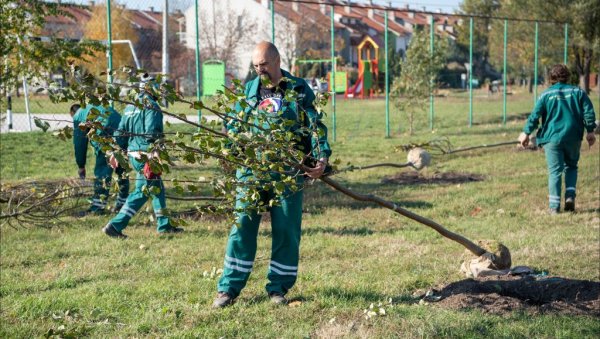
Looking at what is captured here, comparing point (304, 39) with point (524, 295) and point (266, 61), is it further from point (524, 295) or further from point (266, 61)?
point (266, 61)

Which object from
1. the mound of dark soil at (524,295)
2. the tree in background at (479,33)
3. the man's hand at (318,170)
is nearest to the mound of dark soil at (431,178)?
the mound of dark soil at (524,295)

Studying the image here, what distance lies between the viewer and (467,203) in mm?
10141

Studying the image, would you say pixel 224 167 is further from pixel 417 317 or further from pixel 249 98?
pixel 417 317

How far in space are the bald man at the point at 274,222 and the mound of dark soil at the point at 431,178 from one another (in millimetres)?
6706

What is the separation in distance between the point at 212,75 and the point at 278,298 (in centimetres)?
1547

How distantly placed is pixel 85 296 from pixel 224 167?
74.3 inches

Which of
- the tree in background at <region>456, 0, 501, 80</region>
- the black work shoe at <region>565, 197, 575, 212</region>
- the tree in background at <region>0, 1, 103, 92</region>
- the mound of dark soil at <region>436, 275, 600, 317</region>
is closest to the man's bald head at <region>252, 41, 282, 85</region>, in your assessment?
the mound of dark soil at <region>436, 275, 600, 317</region>

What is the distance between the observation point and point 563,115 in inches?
366

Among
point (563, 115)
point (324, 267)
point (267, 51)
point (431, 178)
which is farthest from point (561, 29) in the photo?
point (267, 51)

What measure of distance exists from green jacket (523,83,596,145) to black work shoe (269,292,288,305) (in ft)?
16.5

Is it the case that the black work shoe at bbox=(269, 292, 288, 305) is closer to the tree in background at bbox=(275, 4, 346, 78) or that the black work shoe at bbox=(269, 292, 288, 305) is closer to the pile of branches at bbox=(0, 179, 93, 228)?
the pile of branches at bbox=(0, 179, 93, 228)

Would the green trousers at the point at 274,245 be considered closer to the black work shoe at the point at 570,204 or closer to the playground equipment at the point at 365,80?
the black work shoe at the point at 570,204

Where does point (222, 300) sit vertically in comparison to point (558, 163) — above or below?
below

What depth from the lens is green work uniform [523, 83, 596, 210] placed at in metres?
9.28
